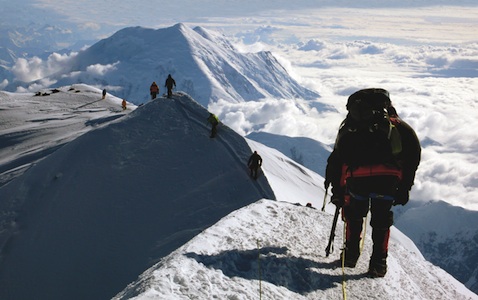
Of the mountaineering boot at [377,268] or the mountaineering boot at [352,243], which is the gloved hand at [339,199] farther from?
the mountaineering boot at [377,268]

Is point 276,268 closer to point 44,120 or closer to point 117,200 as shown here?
point 117,200

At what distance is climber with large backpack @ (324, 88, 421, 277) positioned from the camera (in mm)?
6812

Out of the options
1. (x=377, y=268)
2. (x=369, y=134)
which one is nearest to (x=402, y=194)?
A: (x=369, y=134)

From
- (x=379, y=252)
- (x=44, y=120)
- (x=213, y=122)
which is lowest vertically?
(x=44, y=120)

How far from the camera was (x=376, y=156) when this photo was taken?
22.4 ft

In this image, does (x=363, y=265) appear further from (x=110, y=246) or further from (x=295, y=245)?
(x=110, y=246)

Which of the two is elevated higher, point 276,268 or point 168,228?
point 276,268

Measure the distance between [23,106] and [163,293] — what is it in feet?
234

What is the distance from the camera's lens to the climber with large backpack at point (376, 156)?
6.81 metres

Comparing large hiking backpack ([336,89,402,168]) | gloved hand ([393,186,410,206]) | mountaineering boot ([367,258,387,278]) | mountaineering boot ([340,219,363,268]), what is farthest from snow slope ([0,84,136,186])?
gloved hand ([393,186,410,206])

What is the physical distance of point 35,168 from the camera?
105ft

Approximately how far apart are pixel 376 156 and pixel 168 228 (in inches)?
777

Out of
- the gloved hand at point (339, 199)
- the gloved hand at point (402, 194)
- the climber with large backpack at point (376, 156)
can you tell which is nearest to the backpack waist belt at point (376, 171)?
the climber with large backpack at point (376, 156)

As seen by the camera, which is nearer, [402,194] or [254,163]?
[402,194]
